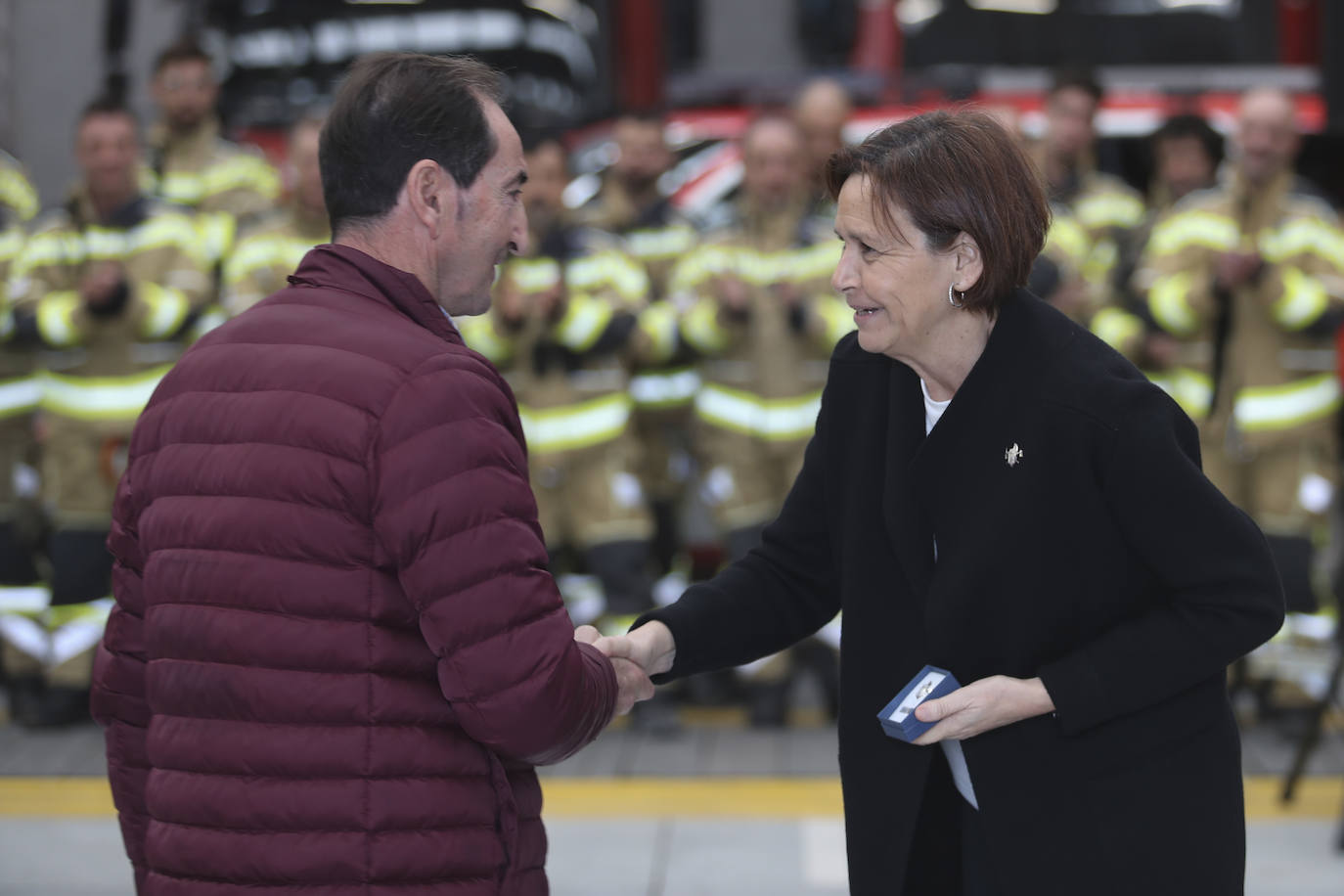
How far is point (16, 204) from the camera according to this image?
7180 mm

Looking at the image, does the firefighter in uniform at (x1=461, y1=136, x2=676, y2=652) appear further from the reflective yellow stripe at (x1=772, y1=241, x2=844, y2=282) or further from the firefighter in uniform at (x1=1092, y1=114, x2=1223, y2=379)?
the firefighter in uniform at (x1=1092, y1=114, x2=1223, y2=379)

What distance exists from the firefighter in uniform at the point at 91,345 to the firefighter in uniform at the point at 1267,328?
12.1ft

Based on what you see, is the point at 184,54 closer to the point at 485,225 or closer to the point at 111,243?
the point at 111,243

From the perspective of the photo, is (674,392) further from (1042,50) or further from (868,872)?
(1042,50)

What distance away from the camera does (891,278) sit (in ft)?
7.64

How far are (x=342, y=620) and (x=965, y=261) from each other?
101 cm

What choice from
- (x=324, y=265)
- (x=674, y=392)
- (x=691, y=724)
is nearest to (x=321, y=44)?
(x=674, y=392)

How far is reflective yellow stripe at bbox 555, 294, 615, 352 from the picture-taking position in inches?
239

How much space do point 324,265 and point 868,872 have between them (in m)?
1.18

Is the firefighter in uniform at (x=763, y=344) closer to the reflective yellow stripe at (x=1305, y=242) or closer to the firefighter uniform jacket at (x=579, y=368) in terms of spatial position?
the firefighter uniform jacket at (x=579, y=368)

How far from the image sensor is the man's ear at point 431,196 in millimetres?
2156

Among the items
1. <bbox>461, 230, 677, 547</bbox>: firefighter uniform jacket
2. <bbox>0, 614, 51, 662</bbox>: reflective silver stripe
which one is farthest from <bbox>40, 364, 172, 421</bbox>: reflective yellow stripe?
<bbox>461, 230, 677, 547</bbox>: firefighter uniform jacket

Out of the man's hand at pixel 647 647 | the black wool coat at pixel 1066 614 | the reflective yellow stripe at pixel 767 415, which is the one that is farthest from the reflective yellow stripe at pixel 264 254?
the black wool coat at pixel 1066 614

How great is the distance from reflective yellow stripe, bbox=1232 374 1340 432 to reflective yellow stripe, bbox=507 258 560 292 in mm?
2565
